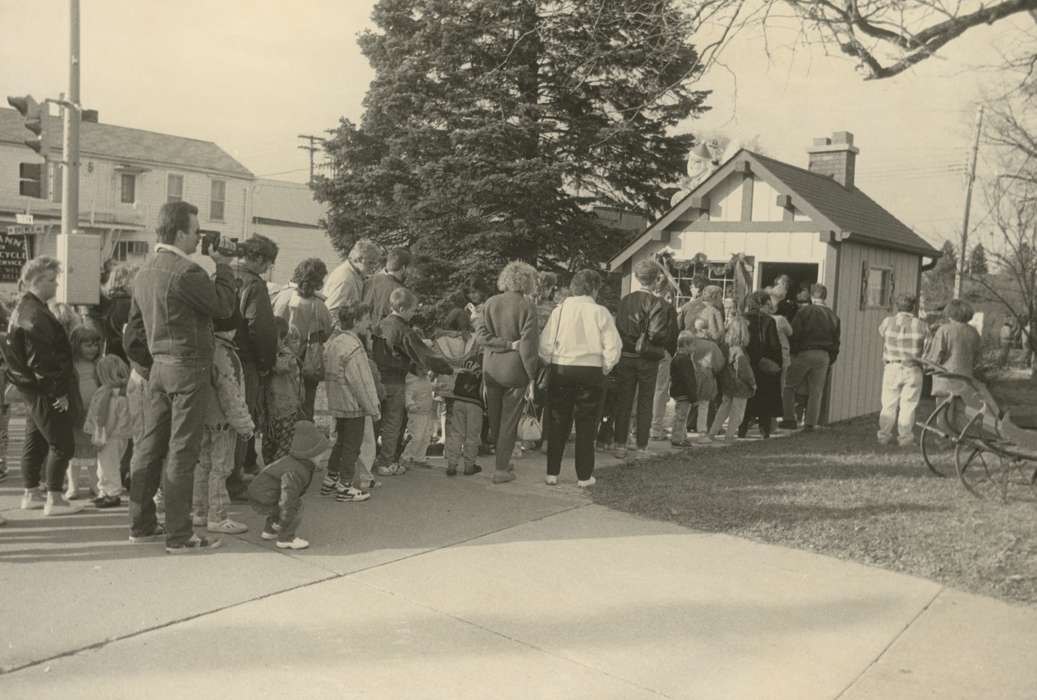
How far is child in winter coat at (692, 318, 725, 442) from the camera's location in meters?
10.4

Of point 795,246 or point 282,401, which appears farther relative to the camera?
point 795,246

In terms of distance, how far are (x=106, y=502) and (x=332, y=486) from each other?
5.39 ft

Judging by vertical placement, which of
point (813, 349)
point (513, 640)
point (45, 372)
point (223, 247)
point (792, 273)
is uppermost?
point (792, 273)

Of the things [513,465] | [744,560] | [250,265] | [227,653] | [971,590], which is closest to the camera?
[227,653]

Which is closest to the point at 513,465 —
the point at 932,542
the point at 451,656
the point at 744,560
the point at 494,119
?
the point at 744,560

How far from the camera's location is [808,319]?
12047 mm

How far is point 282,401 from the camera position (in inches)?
270

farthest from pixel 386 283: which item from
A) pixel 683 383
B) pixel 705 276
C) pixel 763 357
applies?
pixel 705 276

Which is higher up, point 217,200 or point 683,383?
point 217,200

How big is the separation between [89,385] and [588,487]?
162 inches

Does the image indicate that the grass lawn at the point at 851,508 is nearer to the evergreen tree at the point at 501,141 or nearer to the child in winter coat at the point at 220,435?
the child in winter coat at the point at 220,435

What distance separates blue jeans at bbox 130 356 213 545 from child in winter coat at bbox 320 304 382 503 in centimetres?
135

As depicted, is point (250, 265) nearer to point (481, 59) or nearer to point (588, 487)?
point (588, 487)

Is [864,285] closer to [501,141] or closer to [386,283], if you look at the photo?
[386,283]
